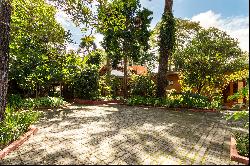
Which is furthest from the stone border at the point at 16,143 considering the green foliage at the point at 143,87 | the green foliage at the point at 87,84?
the green foliage at the point at 143,87

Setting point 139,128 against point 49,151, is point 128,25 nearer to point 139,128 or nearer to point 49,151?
point 139,128

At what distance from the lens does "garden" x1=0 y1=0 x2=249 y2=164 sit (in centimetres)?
839

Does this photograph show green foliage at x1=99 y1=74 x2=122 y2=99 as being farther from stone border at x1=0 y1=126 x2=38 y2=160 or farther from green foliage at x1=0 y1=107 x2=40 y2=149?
stone border at x1=0 y1=126 x2=38 y2=160

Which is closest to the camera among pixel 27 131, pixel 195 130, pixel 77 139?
pixel 77 139

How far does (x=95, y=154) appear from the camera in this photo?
20.7 feet

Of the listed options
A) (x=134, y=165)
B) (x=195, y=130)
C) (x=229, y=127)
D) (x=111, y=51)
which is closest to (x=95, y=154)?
(x=134, y=165)

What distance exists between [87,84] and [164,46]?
7036 millimetres

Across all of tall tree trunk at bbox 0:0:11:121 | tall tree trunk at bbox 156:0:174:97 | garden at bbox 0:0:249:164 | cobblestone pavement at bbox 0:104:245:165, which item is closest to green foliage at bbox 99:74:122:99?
garden at bbox 0:0:249:164

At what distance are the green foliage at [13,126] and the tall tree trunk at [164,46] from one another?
12298 mm

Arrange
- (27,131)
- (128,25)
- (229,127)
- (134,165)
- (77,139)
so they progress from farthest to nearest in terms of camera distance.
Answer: (128,25)
(229,127)
(27,131)
(77,139)
(134,165)

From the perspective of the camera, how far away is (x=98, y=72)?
892 inches

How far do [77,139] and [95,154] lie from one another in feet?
5.44

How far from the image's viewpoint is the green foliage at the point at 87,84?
69.4 ft

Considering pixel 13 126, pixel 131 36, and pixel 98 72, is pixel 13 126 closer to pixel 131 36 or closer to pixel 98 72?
pixel 98 72
